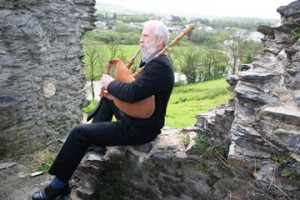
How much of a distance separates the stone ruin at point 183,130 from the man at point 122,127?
330 mm

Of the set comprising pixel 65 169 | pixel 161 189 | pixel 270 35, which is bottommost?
pixel 161 189

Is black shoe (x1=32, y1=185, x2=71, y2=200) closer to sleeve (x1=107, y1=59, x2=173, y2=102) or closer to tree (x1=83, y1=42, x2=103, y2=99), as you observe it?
sleeve (x1=107, y1=59, x2=173, y2=102)

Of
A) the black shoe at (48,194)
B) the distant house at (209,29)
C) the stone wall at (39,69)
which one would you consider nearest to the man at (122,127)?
the black shoe at (48,194)

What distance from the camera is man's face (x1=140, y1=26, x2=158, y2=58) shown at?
354cm

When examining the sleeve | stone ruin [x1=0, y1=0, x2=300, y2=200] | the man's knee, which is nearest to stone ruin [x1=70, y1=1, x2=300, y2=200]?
stone ruin [x1=0, y1=0, x2=300, y2=200]

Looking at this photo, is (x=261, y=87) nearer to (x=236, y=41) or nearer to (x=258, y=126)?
(x=258, y=126)

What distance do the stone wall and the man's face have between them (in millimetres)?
A: 2547

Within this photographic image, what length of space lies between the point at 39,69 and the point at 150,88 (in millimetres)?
2968

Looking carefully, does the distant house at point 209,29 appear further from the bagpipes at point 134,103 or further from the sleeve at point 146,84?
the sleeve at point 146,84

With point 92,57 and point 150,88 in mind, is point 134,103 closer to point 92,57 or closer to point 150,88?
point 150,88

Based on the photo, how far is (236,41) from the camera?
35.0 metres

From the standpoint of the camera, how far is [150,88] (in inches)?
133

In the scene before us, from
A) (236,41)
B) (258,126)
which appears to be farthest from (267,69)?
(236,41)

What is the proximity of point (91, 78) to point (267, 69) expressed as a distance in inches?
1080
